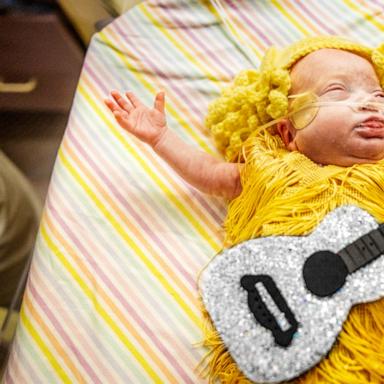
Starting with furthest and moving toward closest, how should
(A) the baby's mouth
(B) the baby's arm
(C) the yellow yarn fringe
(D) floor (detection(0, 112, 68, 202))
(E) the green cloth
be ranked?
(D) floor (detection(0, 112, 68, 202)), (E) the green cloth, (B) the baby's arm, (A) the baby's mouth, (C) the yellow yarn fringe

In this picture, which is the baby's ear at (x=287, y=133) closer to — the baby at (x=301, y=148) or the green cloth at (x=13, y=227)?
the baby at (x=301, y=148)

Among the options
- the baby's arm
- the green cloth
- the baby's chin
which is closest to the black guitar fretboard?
the baby's chin

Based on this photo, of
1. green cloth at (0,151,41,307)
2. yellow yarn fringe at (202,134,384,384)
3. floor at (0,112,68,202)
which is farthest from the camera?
floor at (0,112,68,202)

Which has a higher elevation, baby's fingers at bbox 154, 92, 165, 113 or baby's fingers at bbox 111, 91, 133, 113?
baby's fingers at bbox 111, 91, 133, 113

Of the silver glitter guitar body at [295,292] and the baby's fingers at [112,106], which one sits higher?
the baby's fingers at [112,106]

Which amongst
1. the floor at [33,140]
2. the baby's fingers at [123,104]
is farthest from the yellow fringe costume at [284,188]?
the floor at [33,140]

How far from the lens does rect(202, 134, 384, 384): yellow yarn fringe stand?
0.76 meters

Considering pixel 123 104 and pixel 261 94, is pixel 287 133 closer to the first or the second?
pixel 261 94

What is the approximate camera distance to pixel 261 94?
3.10ft

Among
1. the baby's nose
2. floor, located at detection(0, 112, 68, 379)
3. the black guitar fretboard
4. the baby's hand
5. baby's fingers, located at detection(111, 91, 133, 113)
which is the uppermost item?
floor, located at detection(0, 112, 68, 379)

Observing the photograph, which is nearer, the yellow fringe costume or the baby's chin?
the yellow fringe costume

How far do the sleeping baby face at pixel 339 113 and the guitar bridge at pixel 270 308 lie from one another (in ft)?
0.71

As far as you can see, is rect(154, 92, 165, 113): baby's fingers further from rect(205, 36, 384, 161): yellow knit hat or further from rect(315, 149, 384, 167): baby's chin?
rect(315, 149, 384, 167): baby's chin

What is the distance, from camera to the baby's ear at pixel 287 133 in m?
0.94
